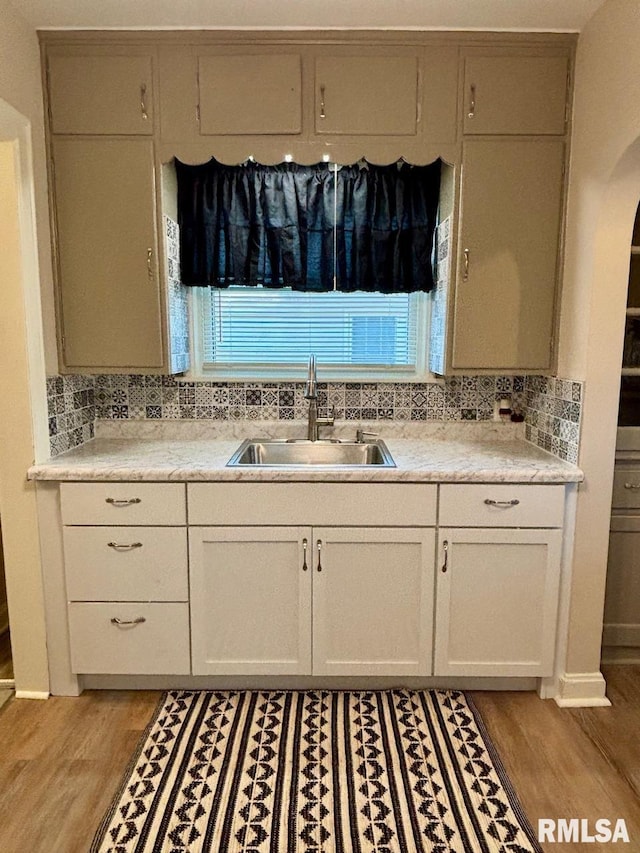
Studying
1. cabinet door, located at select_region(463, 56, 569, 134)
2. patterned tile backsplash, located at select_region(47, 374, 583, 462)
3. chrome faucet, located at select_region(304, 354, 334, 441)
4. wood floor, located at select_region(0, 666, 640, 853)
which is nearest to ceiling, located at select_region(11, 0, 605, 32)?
cabinet door, located at select_region(463, 56, 569, 134)

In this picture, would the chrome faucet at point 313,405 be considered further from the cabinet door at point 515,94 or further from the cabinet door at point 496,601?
the cabinet door at point 515,94

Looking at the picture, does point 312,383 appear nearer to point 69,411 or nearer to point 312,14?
point 69,411

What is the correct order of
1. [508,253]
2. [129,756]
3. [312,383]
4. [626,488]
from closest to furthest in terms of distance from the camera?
[129,756] < [508,253] < [626,488] < [312,383]

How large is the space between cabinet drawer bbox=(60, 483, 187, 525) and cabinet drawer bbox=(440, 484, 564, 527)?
3.31 ft

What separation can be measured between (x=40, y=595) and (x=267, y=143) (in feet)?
6.52

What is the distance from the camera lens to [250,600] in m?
2.15

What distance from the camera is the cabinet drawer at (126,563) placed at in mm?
2125

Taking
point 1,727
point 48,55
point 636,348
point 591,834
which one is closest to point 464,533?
point 591,834

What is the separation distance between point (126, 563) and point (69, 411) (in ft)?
2.41

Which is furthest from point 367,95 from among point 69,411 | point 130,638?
point 130,638

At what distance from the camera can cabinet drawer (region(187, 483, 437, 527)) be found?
6.86 feet

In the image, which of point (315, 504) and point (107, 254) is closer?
point (315, 504)

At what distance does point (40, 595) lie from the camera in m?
2.20

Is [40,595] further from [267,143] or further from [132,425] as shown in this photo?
[267,143]
